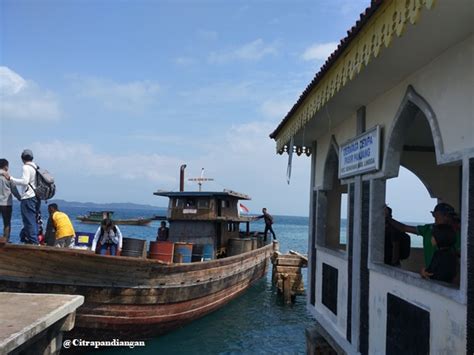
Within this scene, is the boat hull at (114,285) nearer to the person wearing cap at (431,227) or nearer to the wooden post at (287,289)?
the wooden post at (287,289)

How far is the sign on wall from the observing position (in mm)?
5914

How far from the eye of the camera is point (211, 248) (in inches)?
611

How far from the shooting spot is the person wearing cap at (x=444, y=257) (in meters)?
4.50

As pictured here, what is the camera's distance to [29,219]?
8.53 metres

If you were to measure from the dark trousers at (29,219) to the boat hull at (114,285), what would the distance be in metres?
0.22

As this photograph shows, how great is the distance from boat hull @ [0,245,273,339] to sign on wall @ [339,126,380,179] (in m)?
5.86

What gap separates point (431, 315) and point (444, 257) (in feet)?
1.93

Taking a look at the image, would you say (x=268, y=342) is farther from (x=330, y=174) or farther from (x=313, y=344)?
(x=330, y=174)

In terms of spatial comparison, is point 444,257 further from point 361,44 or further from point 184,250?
point 184,250

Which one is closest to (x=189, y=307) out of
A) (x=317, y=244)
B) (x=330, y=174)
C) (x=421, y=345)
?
(x=317, y=244)

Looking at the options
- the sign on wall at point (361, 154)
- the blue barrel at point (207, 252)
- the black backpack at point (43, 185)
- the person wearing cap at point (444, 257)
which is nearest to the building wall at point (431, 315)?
the person wearing cap at point (444, 257)

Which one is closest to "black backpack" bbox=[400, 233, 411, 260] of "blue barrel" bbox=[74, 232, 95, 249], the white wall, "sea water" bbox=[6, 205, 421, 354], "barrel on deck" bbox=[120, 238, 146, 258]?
the white wall

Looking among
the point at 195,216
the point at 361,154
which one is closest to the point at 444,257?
the point at 361,154

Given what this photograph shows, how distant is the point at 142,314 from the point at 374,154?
318 inches
